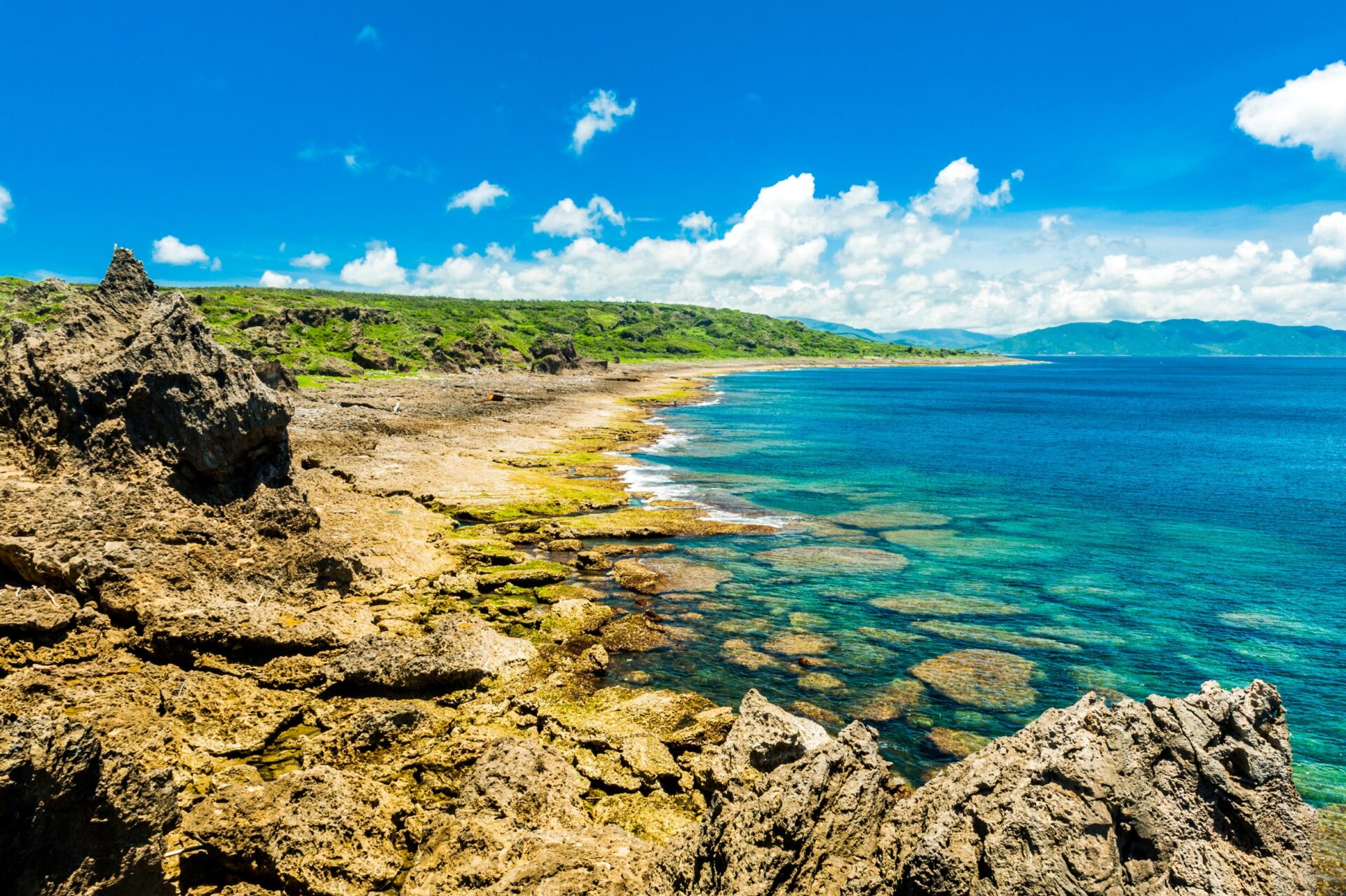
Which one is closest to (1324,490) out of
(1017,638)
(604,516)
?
(1017,638)

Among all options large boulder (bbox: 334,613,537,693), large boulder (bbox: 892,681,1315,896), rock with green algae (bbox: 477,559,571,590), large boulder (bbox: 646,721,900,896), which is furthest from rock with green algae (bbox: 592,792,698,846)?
rock with green algae (bbox: 477,559,571,590)

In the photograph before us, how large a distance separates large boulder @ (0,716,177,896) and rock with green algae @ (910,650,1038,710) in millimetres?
22763

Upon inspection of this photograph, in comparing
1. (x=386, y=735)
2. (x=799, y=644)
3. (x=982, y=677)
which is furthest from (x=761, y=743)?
(x=982, y=677)

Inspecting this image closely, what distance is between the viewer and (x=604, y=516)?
1832 inches

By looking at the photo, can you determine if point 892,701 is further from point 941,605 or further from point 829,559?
point 829,559

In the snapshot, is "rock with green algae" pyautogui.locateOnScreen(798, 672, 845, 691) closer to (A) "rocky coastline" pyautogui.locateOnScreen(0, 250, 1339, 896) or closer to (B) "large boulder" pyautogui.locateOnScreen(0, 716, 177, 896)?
(A) "rocky coastline" pyautogui.locateOnScreen(0, 250, 1339, 896)

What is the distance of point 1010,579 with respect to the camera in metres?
38.8

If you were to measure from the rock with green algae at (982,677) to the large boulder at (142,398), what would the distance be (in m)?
26.5

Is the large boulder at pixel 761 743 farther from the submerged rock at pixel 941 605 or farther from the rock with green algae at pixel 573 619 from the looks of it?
→ the submerged rock at pixel 941 605

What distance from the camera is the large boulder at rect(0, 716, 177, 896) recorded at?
8727 mm

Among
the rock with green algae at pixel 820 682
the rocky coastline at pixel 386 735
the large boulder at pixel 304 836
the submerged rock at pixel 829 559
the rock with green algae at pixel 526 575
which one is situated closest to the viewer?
the rocky coastline at pixel 386 735

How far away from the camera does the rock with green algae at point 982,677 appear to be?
2442 cm

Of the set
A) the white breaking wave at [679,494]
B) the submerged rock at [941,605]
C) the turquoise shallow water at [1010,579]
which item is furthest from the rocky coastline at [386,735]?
the white breaking wave at [679,494]

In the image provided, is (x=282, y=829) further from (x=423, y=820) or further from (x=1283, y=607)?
(x=1283, y=607)
